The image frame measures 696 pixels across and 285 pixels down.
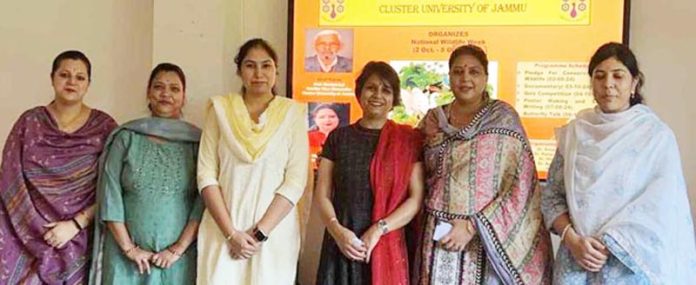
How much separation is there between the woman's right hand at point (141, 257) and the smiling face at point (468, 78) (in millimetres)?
1208

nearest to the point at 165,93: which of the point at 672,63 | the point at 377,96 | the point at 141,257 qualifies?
the point at 141,257

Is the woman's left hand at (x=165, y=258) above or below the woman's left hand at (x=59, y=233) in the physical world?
below

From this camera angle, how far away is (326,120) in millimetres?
2918

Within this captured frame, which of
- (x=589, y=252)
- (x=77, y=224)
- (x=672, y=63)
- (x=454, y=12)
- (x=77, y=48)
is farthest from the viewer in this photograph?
(x=77, y=48)

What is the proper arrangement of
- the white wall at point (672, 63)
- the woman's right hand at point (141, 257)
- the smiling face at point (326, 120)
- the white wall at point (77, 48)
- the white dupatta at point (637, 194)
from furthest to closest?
the white wall at point (77, 48), the smiling face at point (326, 120), the white wall at point (672, 63), the woman's right hand at point (141, 257), the white dupatta at point (637, 194)

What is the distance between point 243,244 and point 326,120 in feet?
3.04

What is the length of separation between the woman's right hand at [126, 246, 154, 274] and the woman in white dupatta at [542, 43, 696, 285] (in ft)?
4.52

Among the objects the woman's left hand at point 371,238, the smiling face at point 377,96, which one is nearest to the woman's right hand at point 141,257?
the woman's left hand at point 371,238

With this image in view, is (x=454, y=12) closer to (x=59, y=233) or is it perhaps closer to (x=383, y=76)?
(x=383, y=76)

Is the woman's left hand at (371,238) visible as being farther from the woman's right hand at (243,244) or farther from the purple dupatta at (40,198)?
the purple dupatta at (40,198)

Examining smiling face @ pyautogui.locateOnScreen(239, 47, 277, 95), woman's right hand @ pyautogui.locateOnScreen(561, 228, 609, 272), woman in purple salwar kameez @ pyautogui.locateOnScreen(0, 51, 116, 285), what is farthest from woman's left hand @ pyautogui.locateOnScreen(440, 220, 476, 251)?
woman in purple salwar kameez @ pyautogui.locateOnScreen(0, 51, 116, 285)

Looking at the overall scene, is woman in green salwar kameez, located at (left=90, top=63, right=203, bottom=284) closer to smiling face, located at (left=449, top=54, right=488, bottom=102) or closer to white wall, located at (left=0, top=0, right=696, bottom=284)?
white wall, located at (left=0, top=0, right=696, bottom=284)

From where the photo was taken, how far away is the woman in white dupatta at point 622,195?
6.07 ft

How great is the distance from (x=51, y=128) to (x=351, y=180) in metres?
1.09
